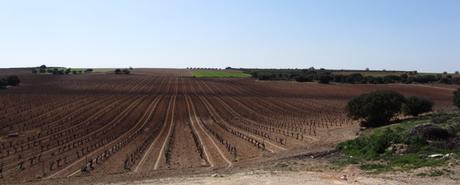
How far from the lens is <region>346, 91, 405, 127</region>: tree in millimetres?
46312

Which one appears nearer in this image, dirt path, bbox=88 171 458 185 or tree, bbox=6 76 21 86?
dirt path, bbox=88 171 458 185

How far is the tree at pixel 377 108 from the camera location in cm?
4631

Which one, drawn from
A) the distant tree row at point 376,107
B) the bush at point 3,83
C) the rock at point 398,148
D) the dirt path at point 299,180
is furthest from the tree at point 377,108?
the bush at point 3,83

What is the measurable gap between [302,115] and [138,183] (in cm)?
4425

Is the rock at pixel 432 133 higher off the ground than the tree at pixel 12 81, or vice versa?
the rock at pixel 432 133

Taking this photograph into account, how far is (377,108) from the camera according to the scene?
152 feet

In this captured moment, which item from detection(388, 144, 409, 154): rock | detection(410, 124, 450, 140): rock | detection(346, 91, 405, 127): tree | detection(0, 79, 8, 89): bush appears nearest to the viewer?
detection(388, 144, 409, 154): rock

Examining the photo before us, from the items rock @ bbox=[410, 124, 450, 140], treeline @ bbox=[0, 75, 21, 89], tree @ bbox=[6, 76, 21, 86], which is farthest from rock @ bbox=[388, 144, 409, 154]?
tree @ bbox=[6, 76, 21, 86]

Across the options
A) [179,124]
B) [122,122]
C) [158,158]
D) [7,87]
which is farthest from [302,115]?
[7,87]

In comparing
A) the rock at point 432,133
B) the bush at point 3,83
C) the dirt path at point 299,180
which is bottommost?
the bush at point 3,83

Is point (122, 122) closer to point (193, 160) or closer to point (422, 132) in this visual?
point (193, 160)

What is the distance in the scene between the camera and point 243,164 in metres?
30.3

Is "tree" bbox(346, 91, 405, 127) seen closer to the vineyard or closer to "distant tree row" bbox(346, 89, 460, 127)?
"distant tree row" bbox(346, 89, 460, 127)

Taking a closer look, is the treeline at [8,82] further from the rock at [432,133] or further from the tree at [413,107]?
the rock at [432,133]
